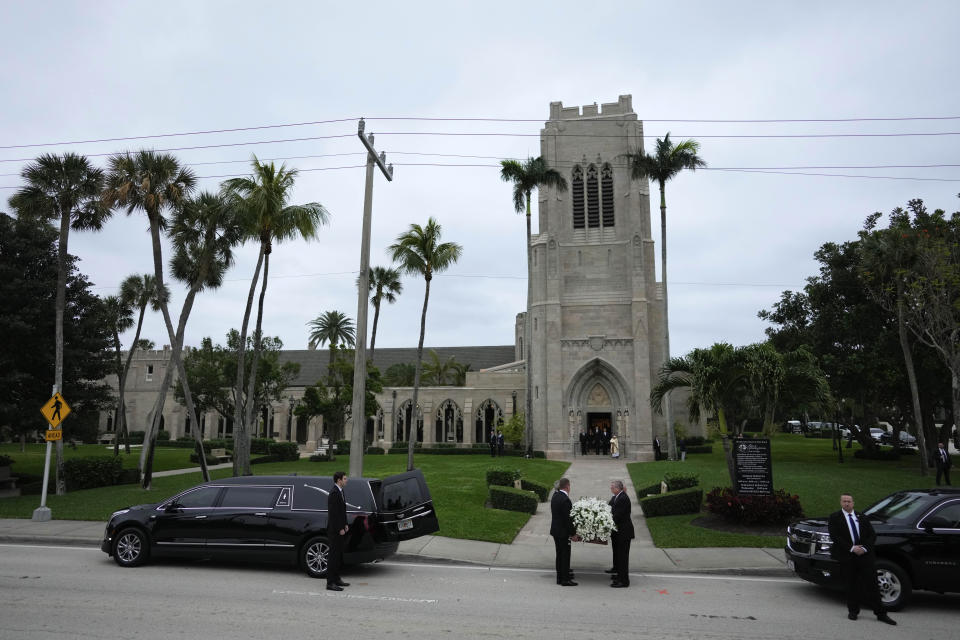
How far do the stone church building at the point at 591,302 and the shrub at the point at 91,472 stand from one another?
25.6m

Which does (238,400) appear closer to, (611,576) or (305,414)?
(305,414)

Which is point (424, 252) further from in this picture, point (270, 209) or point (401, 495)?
point (401, 495)

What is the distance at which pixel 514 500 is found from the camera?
16.8 metres

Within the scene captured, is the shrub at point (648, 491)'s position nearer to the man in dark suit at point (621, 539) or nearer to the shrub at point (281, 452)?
the man in dark suit at point (621, 539)

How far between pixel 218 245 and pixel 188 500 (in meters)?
14.8

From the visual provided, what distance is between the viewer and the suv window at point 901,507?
28.8ft

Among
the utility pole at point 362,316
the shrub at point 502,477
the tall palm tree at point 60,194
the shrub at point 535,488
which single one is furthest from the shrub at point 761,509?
the tall palm tree at point 60,194

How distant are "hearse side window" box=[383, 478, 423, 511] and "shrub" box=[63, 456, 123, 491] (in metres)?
17.0

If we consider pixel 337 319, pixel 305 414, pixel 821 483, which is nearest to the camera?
pixel 821 483

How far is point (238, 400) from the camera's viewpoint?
76.2ft

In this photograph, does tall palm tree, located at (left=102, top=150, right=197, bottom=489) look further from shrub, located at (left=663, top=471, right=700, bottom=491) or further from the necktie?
the necktie

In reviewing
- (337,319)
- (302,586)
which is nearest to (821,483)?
(302,586)

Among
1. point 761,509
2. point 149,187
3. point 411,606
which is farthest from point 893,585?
point 149,187

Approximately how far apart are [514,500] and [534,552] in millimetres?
4783
